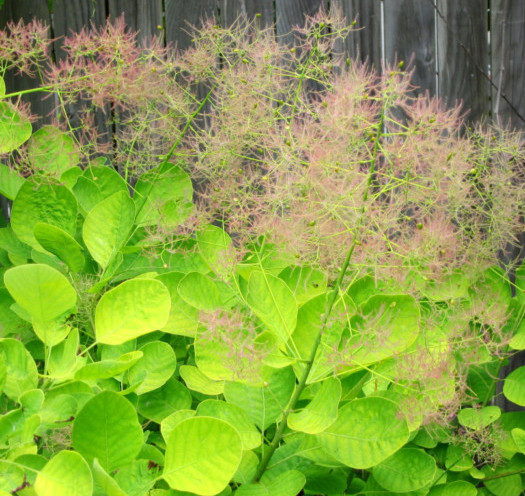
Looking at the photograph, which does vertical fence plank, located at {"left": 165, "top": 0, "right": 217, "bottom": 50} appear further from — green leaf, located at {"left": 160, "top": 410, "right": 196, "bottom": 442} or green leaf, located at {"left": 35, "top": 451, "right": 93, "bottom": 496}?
green leaf, located at {"left": 35, "top": 451, "right": 93, "bottom": 496}

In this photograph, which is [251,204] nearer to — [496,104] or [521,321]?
[521,321]

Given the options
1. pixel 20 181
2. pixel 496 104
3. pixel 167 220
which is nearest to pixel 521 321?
pixel 167 220

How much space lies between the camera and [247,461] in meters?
0.54

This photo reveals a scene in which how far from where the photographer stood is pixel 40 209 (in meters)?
0.72

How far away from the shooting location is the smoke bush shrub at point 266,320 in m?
0.47

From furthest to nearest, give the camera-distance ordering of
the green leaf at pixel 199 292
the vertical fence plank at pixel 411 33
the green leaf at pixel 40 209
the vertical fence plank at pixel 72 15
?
the vertical fence plank at pixel 411 33 < the vertical fence plank at pixel 72 15 < the green leaf at pixel 40 209 < the green leaf at pixel 199 292

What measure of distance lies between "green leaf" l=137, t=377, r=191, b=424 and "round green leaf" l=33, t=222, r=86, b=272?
0.16 meters

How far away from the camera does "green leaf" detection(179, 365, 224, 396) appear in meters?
0.61

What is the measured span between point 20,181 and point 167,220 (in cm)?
19

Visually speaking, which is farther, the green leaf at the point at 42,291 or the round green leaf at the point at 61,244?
the round green leaf at the point at 61,244

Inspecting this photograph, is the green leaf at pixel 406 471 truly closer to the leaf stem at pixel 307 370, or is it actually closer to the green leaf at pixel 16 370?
the leaf stem at pixel 307 370

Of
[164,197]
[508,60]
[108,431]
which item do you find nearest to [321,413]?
[108,431]

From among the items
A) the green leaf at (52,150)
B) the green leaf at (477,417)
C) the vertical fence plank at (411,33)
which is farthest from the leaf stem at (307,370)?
the vertical fence plank at (411,33)

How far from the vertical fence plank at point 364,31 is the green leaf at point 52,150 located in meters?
1.19
